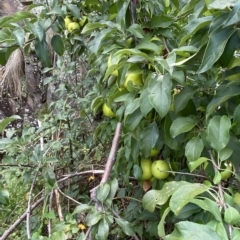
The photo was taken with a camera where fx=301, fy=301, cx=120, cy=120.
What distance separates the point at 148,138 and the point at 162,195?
6.1 inches

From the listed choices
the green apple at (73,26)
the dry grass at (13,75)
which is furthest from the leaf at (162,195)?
the dry grass at (13,75)

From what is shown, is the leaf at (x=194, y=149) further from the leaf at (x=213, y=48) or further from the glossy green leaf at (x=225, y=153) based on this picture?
the leaf at (x=213, y=48)

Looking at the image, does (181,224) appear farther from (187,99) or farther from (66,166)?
(66,166)

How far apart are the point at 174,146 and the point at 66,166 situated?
1.16 metres

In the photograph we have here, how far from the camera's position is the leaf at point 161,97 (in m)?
0.53

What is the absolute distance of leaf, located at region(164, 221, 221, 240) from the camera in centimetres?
36

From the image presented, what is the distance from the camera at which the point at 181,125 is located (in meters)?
0.59

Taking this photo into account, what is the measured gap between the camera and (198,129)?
635mm

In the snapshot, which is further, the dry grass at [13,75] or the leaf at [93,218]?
the dry grass at [13,75]

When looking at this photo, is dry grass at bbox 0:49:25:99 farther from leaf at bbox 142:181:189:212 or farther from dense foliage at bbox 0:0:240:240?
leaf at bbox 142:181:189:212

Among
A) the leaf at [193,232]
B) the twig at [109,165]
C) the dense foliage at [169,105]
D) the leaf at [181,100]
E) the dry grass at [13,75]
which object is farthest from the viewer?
the dry grass at [13,75]


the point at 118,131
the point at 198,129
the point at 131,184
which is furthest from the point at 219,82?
the point at 131,184

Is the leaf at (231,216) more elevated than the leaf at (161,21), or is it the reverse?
the leaf at (161,21)

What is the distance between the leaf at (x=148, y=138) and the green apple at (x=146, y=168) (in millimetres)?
113
